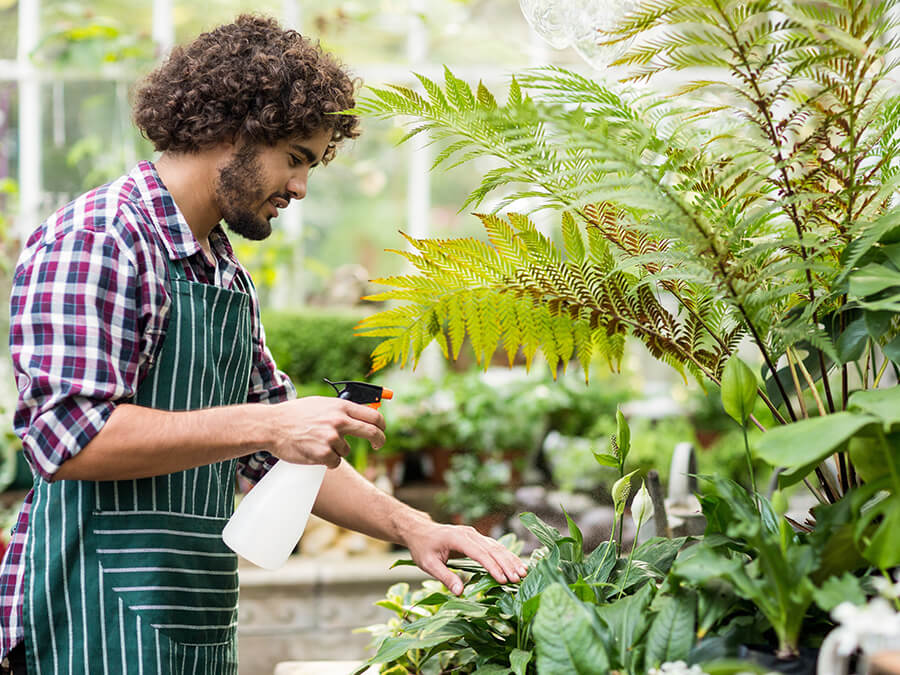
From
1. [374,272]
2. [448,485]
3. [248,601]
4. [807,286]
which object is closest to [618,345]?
[807,286]

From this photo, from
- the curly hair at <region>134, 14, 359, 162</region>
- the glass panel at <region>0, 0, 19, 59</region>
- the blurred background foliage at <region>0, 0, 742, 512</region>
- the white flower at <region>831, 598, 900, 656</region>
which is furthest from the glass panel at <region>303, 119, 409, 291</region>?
the white flower at <region>831, 598, 900, 656</region>

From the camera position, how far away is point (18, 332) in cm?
96

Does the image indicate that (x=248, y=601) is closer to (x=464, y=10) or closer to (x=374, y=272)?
(x=374, y=272)

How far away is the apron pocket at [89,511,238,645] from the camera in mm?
1044

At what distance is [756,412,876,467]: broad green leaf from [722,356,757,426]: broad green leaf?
5.6 inches

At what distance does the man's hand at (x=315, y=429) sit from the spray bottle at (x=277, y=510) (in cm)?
5

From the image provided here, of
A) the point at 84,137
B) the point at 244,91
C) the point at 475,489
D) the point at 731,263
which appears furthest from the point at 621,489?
the point at 84,137

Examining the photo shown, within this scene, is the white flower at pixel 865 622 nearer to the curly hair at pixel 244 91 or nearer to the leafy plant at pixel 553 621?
the leafy plant at pixel 553 621

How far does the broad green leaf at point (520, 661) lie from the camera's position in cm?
83

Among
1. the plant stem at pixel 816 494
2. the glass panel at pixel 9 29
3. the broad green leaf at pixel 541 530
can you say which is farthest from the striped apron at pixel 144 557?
the glass panel at pixel 9 29

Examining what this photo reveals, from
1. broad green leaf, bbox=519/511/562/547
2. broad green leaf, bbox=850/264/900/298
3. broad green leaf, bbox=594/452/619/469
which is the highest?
Result: broad green leaf, bbox=850/264/900/298

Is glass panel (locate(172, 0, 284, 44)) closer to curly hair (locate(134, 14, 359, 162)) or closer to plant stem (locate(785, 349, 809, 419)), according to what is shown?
curly hair (locate(134, 14, 359, 162))

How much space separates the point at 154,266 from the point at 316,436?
12.0 inches

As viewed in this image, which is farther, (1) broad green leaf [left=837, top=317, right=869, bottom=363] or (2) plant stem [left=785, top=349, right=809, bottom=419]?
(2) plant stem [left=785, top=349, right=809, bottom=419]
